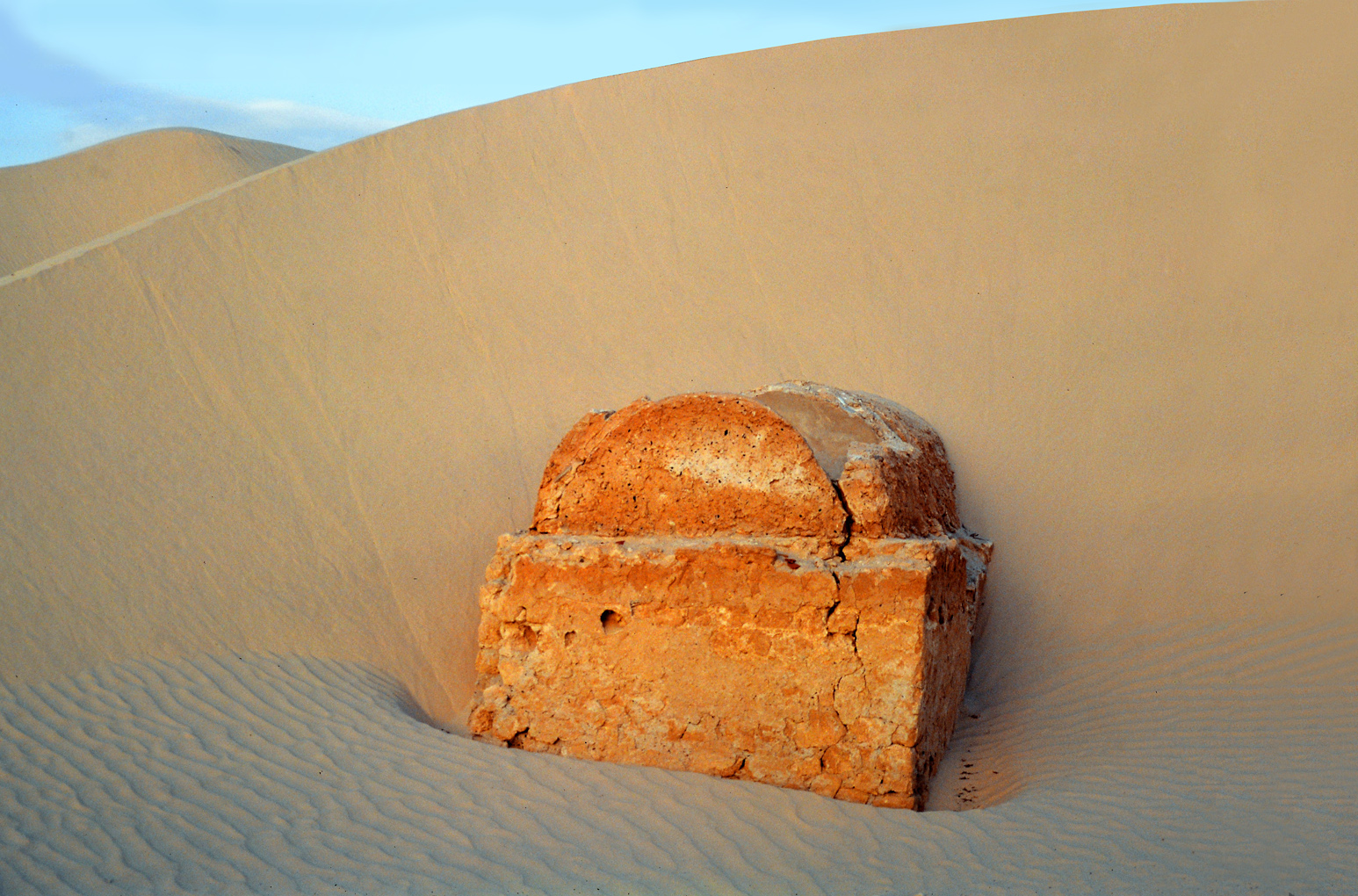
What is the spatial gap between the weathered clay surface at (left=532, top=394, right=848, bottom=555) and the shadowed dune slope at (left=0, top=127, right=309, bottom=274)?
15123mm

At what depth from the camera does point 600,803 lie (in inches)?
171

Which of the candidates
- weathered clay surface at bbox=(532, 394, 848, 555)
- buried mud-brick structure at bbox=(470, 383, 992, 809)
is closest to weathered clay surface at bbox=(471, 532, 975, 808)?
buried mud-brick structure at bbox=(470, 383, 992, 809)

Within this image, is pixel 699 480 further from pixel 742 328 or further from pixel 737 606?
pixel 742 328

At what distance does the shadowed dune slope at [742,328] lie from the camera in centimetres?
663

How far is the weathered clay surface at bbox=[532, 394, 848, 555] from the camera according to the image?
4801mm

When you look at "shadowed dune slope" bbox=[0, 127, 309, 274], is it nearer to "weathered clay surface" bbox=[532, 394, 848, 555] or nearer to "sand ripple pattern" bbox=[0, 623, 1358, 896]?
"sand ripple pattern" bbox=[0, 623, 1358, 896]

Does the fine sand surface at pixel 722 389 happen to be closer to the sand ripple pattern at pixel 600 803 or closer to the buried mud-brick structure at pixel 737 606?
the sand ripple pattern at pixel 600 803

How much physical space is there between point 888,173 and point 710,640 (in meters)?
8.51

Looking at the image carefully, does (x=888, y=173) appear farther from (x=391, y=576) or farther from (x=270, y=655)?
(x=270, y=655)

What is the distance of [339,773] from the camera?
15.0ft

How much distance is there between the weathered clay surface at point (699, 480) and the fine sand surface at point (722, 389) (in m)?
1.29

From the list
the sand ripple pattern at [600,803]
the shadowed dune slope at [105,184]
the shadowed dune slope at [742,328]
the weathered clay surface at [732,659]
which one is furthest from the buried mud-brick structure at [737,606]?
the shadowed dune slope at [105,184]

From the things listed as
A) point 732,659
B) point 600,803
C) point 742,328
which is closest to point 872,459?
point 732,659

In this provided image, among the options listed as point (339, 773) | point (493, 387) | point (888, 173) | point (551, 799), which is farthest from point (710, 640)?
point (888, 173)
